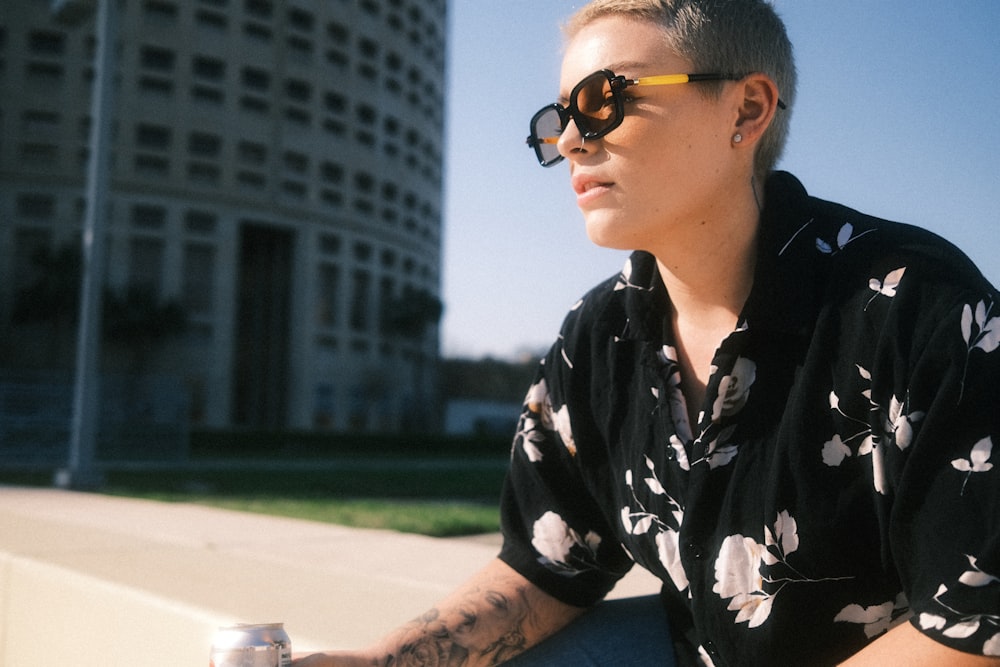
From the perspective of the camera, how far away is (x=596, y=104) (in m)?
1.71

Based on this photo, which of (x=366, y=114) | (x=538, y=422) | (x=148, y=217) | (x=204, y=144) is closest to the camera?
(x=538, y=422)

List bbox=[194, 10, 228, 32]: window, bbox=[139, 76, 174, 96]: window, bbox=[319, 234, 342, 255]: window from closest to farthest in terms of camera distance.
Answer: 1. bbox=[139, 76, 174, 96]: window
2. bbox=[194, 10, 228, 32]: window
3. bbox=[319, 234, 342, 255]: window

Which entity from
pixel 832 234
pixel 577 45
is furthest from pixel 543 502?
pixel 577 45

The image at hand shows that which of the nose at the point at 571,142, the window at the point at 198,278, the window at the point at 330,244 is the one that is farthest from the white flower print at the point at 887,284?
the window at the point at 330,244

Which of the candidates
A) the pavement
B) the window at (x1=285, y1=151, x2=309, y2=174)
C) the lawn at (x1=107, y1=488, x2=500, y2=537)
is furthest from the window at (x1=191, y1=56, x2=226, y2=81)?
the pavement

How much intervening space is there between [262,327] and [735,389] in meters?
52.3

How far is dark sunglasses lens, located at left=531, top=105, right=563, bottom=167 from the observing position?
6.15 feet

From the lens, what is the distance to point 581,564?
196cm

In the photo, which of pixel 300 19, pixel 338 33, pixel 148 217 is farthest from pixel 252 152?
pixel 338 33

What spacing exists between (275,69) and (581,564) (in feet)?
169

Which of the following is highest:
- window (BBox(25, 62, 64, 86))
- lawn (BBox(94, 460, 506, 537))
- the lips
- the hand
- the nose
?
window (BBox(25, 62, 64, 86))

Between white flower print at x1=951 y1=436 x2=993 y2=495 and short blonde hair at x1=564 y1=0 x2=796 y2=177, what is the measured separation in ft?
2.30

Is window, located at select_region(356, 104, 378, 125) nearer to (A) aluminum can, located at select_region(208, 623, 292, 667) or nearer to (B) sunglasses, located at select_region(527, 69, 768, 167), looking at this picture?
(B) sunglasses, located at select_region(527, 69, 768, 167)

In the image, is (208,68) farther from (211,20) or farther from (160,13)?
(160,13)
